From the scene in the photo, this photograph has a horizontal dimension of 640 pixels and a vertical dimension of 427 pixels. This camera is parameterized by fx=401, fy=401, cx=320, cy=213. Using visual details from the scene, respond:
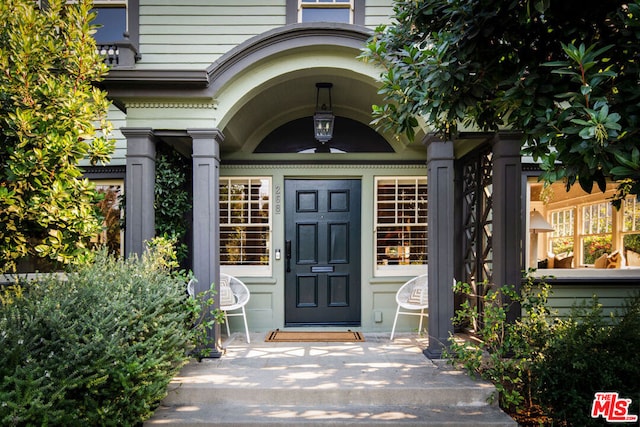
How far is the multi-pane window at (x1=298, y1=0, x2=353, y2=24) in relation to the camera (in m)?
5.13

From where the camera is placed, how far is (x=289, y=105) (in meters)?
5.68

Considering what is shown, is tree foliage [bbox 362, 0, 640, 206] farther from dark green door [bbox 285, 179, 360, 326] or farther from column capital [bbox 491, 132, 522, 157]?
dark green door [bbox 285, 179, 360, 326]

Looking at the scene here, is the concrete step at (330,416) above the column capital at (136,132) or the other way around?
the other way around

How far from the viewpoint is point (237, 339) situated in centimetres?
536

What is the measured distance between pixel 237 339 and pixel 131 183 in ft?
7.99

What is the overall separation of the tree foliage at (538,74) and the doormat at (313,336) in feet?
10.2

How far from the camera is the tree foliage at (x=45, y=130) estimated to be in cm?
315

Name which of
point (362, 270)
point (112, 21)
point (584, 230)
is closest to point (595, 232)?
point (584, 230)

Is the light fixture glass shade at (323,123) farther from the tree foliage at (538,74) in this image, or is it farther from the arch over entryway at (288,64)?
the tree foliage at (538,74)

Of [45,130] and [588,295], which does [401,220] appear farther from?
[45,130]

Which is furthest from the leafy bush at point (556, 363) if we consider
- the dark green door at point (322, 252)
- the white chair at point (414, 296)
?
the dark green door at point (322, 252)

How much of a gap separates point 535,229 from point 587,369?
245 centimetres

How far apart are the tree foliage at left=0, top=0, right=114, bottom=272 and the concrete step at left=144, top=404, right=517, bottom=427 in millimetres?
1676

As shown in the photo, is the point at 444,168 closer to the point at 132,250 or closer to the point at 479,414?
the point at 479,414
